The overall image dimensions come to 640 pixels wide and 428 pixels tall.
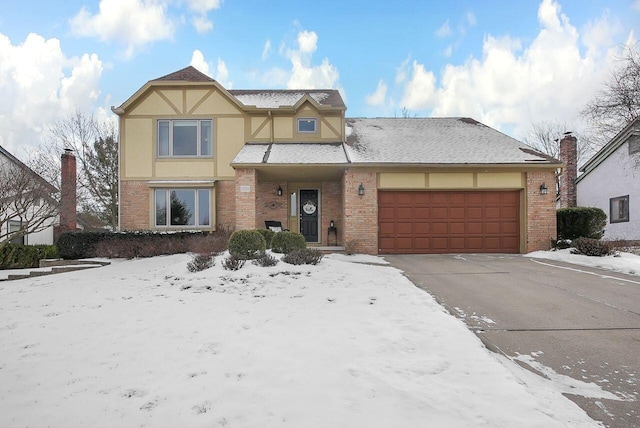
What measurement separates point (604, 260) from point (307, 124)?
1038 centimetres

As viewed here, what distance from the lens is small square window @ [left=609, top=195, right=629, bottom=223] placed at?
16.8m

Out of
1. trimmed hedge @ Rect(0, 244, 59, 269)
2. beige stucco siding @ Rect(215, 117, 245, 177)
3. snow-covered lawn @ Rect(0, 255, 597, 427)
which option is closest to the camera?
snow-covered lawn @ Rect(0, 255, 597, 427)

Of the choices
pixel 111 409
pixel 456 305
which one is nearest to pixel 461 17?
A: pixel 456 305

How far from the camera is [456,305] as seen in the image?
5309mm

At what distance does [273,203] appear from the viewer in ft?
44.8

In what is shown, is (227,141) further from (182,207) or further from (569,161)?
(569,161)

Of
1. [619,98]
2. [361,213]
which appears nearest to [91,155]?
[361,213]

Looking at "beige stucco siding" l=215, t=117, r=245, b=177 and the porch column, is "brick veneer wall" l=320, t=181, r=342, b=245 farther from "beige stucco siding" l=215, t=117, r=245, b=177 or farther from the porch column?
"beige stucco siding" l=215, t=117, r=245, b=177

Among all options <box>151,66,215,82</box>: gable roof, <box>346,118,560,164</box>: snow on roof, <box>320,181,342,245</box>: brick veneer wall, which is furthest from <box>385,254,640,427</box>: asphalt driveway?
<box>151,66,215,82</box>: gable roof

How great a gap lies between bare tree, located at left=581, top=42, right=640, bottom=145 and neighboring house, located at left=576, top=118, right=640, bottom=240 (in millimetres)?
635

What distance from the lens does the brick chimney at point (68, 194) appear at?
485 inches

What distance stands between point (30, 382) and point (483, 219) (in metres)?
12.4

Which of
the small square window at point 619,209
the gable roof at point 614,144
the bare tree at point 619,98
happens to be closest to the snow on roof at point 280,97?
the bare tree at point 619,98

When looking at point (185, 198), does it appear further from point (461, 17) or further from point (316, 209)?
point (461, 17)
